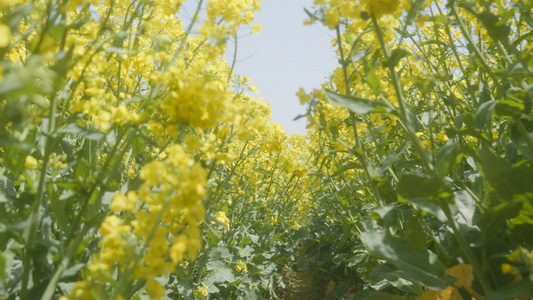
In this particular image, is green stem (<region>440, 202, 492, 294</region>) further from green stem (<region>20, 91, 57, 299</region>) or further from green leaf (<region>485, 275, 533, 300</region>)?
green stem (<region>20, 91, 57, 299</region>)

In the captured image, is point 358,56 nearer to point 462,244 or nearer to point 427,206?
point 427,206

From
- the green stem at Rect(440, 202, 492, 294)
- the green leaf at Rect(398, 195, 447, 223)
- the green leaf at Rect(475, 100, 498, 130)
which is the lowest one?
the green stem at Rect(440, 202, 492, 294)

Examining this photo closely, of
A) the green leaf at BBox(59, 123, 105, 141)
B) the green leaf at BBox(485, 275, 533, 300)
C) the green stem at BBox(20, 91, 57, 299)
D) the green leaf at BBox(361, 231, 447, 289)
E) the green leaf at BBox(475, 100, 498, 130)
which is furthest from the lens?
the green leaf at BBox(475, 100, 498, 130)

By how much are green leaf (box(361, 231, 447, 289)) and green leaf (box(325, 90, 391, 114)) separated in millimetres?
541

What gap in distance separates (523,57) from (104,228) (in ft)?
5.77

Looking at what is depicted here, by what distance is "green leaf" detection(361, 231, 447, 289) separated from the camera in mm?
1607

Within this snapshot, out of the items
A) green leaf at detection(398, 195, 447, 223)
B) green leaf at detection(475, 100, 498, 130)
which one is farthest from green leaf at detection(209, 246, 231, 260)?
green leaf at detection(475, 100, 498, 130)

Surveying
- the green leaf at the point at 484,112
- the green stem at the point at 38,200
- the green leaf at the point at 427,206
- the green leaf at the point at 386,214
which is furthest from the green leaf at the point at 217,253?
the green leaf at the point at 484,112

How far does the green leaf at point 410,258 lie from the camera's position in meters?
1.61

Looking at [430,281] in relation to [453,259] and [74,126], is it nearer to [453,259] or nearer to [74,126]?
[453,259]

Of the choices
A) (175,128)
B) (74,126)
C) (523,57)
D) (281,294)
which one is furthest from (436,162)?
(281,294)

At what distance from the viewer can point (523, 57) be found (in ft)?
5.26

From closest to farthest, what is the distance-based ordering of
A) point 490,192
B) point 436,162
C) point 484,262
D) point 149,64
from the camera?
point 436,162 → point 484,262 → point 490,192 → point 149,64

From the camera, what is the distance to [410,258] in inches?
65.4
